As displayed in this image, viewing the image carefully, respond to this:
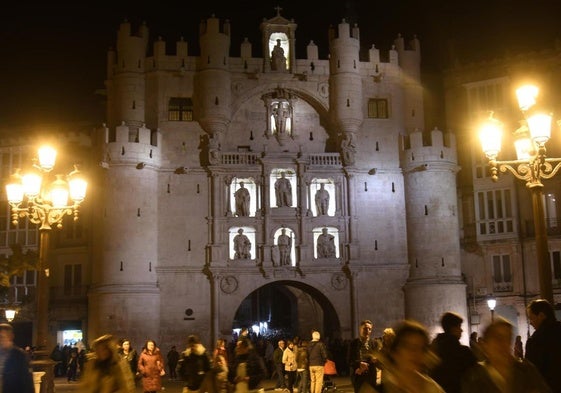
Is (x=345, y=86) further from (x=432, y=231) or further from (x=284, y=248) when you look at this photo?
(x=284, y=248)

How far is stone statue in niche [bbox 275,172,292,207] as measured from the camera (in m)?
33.2

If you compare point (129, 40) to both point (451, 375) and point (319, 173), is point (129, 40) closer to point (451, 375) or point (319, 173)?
point (319, 173)

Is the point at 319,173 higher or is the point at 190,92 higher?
the point at 190,92

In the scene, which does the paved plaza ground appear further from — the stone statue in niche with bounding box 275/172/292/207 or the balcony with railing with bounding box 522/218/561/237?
the balcony with railing with bounding box 522/218/561/237

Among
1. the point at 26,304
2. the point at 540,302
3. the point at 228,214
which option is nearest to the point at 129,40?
the point at 228,214

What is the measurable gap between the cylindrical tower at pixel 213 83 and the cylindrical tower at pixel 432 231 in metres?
8.61

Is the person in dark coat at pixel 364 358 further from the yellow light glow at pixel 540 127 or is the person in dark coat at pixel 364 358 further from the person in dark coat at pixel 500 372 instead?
the person in dark coat at pixel 500 372

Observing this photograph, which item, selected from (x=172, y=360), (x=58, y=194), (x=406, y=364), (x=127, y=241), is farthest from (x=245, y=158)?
(x=406, y=364)

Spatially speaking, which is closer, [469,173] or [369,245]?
[369,245]

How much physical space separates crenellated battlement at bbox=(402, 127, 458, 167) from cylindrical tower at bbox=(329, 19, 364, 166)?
2.52m

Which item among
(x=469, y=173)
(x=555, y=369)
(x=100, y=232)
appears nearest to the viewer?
(x=555, y=369)

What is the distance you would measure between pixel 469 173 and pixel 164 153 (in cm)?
1484

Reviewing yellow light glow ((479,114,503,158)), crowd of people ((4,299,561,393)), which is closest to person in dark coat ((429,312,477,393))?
crowd of people ((4,299,561,393))

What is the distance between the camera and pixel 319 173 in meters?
33.5
